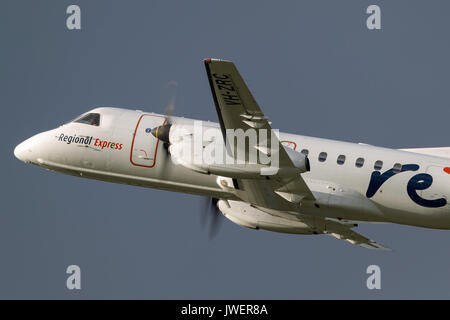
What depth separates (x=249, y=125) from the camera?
81.5 feet

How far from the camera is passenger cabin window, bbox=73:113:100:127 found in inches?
1228

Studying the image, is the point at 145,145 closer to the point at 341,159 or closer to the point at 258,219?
the point at 258,219

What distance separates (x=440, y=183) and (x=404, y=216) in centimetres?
173

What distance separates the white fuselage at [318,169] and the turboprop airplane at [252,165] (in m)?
0.04

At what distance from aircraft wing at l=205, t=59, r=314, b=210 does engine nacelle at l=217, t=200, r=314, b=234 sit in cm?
283

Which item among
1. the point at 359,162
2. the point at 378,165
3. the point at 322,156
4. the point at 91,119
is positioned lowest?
the point at 378,165

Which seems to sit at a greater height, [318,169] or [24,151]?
[24,151]

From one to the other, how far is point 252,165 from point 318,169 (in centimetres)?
345

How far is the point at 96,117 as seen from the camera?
31.3 m

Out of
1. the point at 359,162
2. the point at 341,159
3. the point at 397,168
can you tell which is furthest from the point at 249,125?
the point at 397,168

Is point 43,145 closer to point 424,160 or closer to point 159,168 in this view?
point 159,168

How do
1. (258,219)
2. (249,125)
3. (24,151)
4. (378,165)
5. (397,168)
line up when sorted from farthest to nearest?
1. (24,151)
2. (258,219)
3. (378,165)
4. (397,168)
5. (249,125)

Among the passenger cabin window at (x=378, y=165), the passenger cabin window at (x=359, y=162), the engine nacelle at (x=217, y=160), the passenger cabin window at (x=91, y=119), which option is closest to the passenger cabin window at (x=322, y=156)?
the passenger cabin window at (x=359, y=162)

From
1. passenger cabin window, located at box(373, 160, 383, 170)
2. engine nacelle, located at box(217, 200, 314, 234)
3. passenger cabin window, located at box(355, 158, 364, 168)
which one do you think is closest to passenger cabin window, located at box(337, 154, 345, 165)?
passenger cabin window, located at box(355, 158, 364, 168)
